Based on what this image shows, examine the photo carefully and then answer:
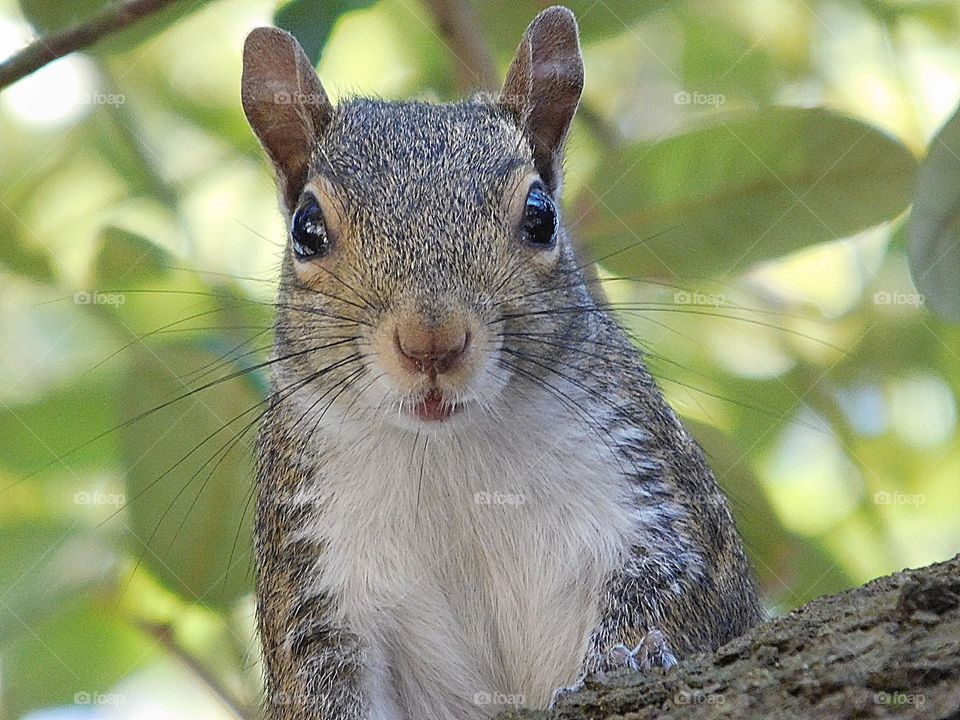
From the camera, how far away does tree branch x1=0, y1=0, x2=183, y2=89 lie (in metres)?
2.42

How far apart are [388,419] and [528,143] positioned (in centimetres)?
67

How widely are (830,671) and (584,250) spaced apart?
5.14 feet

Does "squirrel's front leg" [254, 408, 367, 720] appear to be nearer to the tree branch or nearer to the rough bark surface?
the rough bark surface

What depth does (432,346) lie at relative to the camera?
1840 mm

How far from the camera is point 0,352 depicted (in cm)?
318

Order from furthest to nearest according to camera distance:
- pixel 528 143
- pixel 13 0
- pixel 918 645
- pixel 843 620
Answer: pixel 13 0, pixel 528 143, pixel 843 620, pixel 918 645

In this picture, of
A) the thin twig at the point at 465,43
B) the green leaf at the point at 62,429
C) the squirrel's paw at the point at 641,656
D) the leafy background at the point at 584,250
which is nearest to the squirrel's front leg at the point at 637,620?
the squirrel's paw at the point at 641,656

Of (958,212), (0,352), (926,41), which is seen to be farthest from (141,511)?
(926,41)

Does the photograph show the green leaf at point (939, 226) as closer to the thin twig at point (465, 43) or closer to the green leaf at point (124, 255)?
the thin twig at point (465, 43)

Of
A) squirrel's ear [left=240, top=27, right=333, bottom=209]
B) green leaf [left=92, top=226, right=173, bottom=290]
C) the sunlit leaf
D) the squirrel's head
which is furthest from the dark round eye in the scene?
the sunlit leaf

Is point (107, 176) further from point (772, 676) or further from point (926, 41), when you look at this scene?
point (772, 676)

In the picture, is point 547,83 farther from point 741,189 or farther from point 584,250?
point 741,189

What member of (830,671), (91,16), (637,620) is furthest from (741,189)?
(830,671)

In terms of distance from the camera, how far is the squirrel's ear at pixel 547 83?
2.46 m
